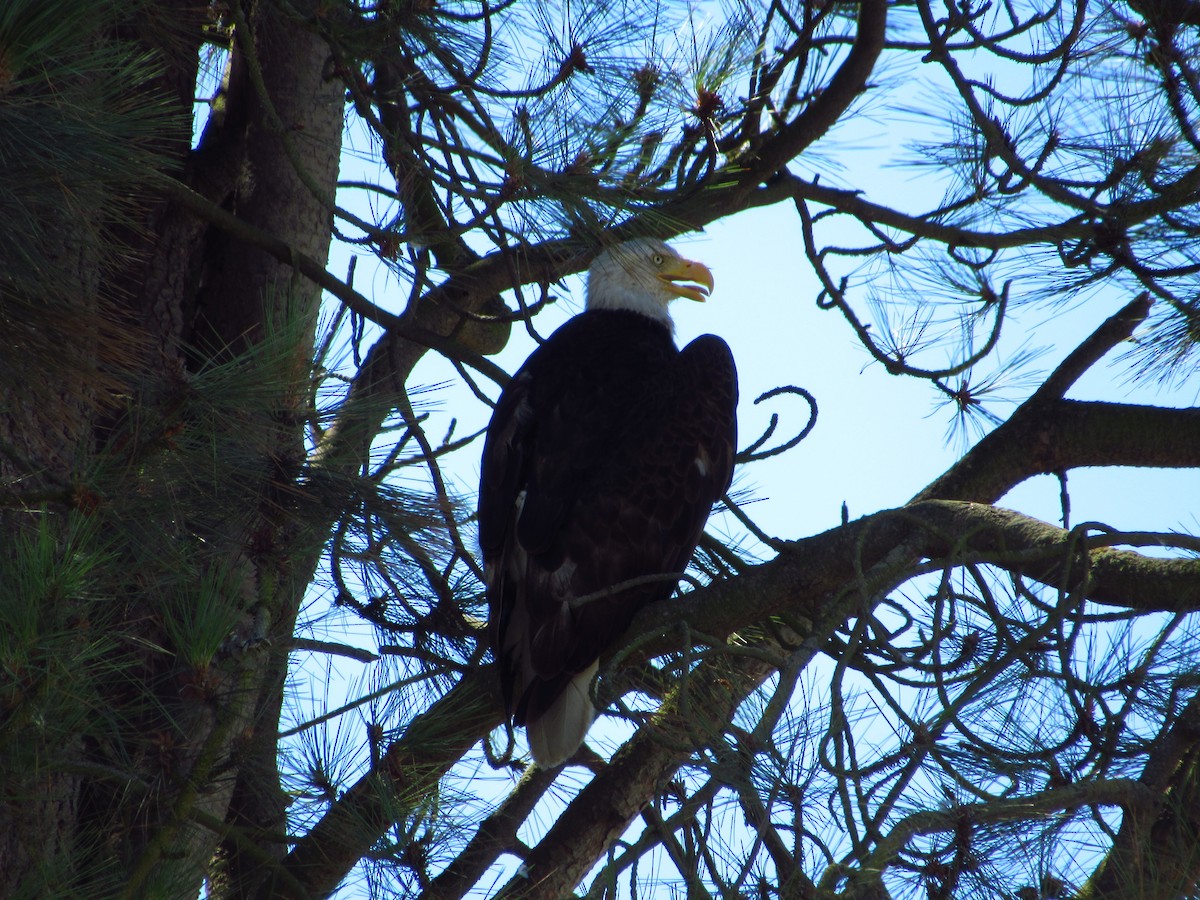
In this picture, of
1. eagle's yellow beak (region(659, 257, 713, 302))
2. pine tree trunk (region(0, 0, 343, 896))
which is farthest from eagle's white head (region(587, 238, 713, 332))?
pine tree trunk (region(0, 0, 343, 896))

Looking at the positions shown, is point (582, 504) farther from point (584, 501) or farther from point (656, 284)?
point (656, 284)

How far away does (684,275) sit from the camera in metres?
4.75

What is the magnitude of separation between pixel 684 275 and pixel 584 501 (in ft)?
5.15

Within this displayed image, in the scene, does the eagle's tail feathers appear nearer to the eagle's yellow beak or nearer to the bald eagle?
the bald eagle

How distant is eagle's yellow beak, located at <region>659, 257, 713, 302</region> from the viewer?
4.75 metres

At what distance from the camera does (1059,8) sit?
11.4ft

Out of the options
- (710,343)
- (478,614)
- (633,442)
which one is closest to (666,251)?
(710,343)

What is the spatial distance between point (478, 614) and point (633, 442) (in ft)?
2.10

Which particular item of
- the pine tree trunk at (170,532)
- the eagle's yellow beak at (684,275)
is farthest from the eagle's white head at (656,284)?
the pine tree trunk at (170,532)

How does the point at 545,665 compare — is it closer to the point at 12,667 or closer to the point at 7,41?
the point at 12,667

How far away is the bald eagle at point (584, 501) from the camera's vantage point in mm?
3252

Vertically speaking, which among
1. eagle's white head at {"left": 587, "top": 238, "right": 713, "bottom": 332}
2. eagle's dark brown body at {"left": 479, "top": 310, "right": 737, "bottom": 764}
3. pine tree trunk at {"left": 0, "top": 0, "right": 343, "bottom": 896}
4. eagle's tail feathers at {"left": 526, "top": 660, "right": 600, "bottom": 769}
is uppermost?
eagle's white head at {"left": 587, "top": 238, "right": 713, "bottom": 332}

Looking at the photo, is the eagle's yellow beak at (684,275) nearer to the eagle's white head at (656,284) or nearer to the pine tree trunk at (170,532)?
the eagle's white head at (656,284)

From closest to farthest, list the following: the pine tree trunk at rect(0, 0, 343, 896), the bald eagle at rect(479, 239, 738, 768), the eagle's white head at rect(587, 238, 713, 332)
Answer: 1. the pine tree trunk at rect(0, 0, 343, 896)
2. the bald eagle at rect(479, 239, 738, 768)
3. the eagle's white head at rect(587, 238, 713, 332)
